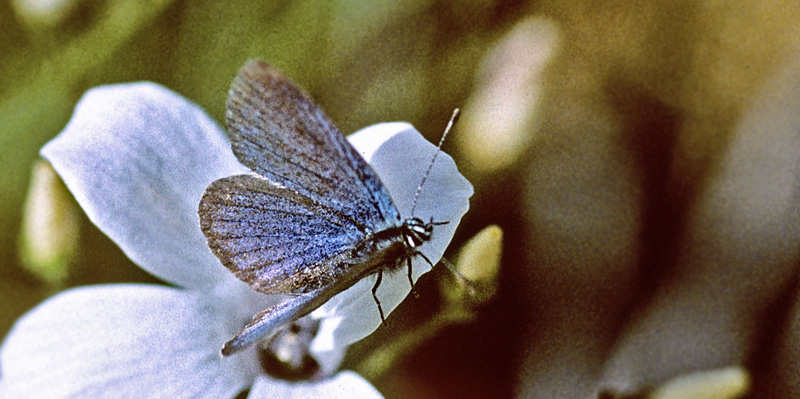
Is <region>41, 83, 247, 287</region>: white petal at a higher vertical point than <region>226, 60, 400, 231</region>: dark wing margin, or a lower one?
lower

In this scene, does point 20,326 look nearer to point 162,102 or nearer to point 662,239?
point 162,102

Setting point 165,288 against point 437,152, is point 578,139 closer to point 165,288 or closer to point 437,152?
point 437,152

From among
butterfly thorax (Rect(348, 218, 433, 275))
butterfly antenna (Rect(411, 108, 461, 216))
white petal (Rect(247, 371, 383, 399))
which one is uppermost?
butterfly antenna (Rect(411, 108, 461, 216))

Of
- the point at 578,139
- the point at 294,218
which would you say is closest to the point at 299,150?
the point at 294,218

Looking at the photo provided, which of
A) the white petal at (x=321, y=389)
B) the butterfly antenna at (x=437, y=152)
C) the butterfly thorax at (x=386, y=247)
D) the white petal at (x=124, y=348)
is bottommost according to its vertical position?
the white petal at (x=321, y=389)

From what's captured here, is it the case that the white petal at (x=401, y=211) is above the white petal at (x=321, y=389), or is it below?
above
